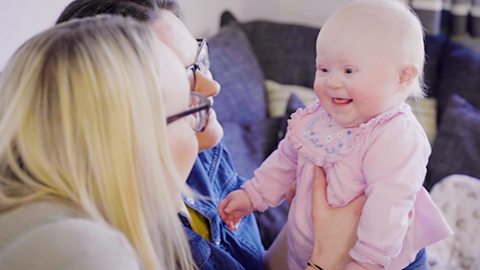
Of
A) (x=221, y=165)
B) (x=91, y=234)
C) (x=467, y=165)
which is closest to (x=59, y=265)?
(x=91, y=234)

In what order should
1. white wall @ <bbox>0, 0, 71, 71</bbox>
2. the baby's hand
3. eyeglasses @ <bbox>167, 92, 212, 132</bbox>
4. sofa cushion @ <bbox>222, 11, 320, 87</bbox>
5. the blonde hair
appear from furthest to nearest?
sofa cushion @ <bbox>222, 11, 320, 87</bbox>, white wall @ <bbox>0, 0, 71, 71</bbox>, the baby's hand, eyeglasses @ <bbox>167, 92, 212, 132</bbox>, the blonde hair

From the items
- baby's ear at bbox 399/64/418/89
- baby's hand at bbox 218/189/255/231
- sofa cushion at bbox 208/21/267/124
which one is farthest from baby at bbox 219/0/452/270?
sofa cushion at bbox 208/21/267/124

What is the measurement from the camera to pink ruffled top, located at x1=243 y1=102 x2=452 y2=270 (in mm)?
1056

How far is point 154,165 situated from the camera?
795mm

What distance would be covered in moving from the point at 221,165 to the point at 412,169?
0.49 m

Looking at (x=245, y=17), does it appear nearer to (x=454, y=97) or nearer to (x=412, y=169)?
(x=454, y=97)

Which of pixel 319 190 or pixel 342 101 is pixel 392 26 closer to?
pixel 342 101

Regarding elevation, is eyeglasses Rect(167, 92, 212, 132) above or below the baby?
above

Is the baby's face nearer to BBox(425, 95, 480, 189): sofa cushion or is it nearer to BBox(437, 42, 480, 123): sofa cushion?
BBox(425, 95, 480, 189): sofa cushion

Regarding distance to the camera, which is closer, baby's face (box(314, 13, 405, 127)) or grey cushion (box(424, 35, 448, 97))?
baby's face (box(314, 13, 405, 127))

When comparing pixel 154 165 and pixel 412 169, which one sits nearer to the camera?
pixel 154 165

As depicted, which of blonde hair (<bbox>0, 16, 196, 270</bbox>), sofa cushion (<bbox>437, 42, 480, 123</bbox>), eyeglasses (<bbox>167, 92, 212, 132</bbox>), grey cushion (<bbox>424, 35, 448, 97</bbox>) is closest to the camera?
blonde hair (<bbox>0, 16, 196, 270</bbox>)

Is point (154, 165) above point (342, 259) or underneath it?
above

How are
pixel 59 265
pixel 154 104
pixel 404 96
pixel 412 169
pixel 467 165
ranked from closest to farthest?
1. pixel 59 265
2. pixel 154 104
3. pixel 412 169
4. pixel 404 96
5. pixel 467 165
